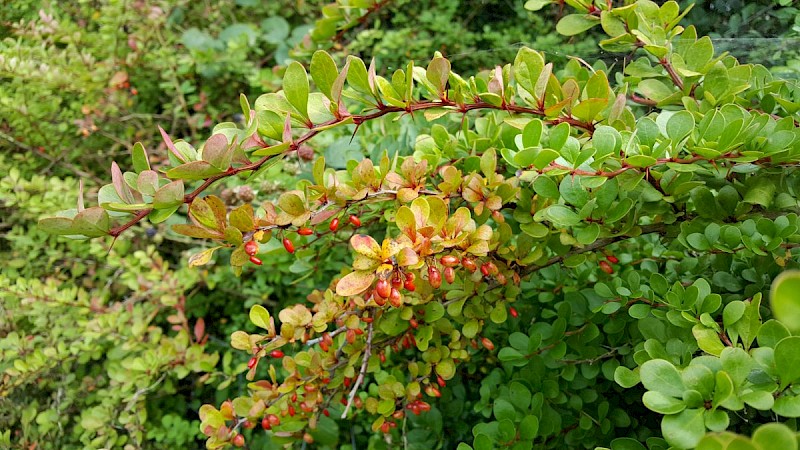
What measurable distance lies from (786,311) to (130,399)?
142 centimetres

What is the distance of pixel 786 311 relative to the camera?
1.06ft

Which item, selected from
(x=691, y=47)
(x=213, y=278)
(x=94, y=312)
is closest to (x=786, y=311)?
(x=691, y=47)

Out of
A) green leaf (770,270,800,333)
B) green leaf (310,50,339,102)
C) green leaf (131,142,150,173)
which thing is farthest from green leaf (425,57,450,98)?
green leaf (770,270,800,333)

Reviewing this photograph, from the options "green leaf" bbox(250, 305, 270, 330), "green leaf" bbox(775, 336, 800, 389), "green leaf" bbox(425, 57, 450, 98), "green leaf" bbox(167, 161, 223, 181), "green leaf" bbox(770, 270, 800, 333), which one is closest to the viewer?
"green leaf" bbox(770, 270, 800, 333)

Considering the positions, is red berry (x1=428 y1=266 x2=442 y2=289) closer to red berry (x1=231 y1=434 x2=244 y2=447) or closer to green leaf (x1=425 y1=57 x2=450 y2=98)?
green leaf (x1=425 y1=57 x2=450 y2=98)

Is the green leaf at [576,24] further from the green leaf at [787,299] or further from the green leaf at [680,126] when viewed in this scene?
the green leaf at [787,299]

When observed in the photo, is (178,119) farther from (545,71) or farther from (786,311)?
(786,311)

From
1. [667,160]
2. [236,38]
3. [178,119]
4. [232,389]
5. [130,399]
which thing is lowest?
[232,389]

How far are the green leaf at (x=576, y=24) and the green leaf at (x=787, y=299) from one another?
2.29 feet

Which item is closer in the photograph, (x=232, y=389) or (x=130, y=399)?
(x=130, y=399)

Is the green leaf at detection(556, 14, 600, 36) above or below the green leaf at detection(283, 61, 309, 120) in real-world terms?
below

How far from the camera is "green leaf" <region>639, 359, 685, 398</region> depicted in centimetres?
49

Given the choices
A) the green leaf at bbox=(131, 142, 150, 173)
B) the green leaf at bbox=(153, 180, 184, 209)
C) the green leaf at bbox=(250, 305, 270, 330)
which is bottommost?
the green leaf at bbox=(250, 305, 270, 330)

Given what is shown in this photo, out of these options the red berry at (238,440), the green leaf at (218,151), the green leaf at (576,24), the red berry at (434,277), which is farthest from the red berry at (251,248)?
the green leaf at (576,24)
